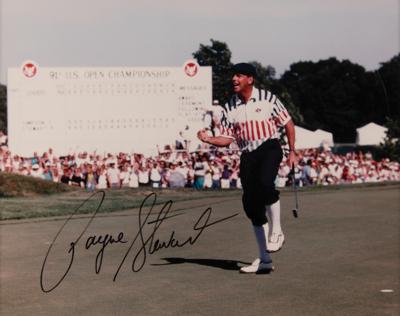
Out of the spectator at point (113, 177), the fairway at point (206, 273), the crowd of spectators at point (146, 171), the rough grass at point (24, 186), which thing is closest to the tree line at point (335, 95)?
the crowd of spectators at point (146, 171)

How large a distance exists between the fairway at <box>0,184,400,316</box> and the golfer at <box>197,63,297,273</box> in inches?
81.6

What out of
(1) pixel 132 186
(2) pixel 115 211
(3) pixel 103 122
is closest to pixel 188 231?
(2) pixel 115 211

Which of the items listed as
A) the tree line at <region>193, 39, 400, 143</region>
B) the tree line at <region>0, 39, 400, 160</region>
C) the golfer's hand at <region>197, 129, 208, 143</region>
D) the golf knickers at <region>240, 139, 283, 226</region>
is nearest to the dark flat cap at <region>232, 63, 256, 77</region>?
the golf knickers at <region>240, 139, 283, 226</region>

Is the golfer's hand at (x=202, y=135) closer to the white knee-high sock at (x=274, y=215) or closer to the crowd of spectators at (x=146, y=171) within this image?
the white knee-high sock at (x=274, y=215)

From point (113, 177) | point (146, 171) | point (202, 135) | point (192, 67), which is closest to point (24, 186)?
point (113, 177)

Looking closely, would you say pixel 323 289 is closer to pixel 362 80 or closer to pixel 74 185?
pixel 74 185

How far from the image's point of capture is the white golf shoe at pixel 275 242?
3119 millimetres

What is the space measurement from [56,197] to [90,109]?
2136 cm

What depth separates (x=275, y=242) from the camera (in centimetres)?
314

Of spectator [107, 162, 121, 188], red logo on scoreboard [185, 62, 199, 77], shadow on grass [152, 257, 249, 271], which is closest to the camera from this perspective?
red logo on scoreboard [185, 62, 199, 77]

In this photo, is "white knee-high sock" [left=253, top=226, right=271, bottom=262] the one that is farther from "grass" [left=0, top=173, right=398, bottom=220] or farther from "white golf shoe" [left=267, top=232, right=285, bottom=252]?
"grass" [left=0, top=173, right=398, bottom=220]

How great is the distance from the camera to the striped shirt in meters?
2.86

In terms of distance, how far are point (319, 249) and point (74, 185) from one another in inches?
597

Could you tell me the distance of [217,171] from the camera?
86.5 ft
